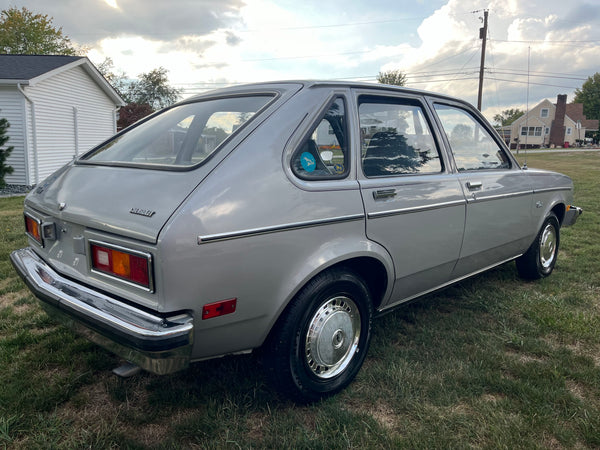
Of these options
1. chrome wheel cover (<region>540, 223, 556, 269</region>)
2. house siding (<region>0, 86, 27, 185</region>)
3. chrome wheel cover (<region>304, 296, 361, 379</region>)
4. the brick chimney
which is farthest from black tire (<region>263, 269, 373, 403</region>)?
the brick chimney

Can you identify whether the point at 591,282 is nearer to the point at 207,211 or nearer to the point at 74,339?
the point at 207,211

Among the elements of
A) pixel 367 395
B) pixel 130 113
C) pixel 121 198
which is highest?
pixel 130 113

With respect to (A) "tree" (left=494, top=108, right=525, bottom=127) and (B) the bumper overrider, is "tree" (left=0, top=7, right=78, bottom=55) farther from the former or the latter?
(A) "tree" (left=494, top=108, right=525, bottom=127)

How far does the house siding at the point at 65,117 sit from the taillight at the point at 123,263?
45.5 feet

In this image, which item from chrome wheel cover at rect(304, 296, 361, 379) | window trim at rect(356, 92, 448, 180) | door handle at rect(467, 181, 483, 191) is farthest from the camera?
door handle at rect(467, 181, 483, 191)

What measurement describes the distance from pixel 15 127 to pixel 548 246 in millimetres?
15292

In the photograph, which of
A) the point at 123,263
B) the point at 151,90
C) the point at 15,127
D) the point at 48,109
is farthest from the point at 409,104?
the point at 151,90

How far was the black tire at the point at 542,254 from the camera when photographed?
14.5 feet

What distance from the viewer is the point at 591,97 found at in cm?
7100

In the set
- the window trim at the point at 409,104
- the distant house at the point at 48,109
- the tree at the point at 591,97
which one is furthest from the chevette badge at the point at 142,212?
the tree at the point at 591,97

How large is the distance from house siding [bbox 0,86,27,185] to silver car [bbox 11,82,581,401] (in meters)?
A: 13.4

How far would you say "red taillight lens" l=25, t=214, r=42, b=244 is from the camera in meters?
2.60

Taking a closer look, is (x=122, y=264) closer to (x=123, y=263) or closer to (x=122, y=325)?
(x=123, y=263)

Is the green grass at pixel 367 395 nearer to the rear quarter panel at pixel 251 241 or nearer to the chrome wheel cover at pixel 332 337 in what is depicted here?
the chrome wheel cover at pixel 332 337
